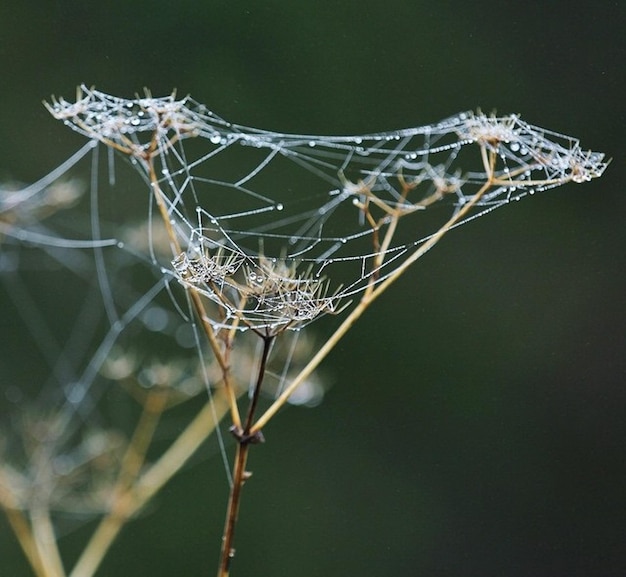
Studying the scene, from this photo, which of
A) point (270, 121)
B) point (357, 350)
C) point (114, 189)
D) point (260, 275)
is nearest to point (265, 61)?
point (270, 121)

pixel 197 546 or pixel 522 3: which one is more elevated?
pixel 522 3

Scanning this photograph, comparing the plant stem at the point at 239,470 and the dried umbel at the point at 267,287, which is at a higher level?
the dried umbel at the point at 267,287

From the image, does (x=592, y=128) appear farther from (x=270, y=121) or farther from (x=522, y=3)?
(x=270, y=121)

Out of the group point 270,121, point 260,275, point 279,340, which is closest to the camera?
point 260,275

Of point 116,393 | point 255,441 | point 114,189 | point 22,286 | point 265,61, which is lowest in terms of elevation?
point 255,441

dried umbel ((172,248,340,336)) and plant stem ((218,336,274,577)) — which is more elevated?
dried umbel ((172,248,340,336))

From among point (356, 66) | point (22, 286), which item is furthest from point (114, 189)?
point (356, 66)

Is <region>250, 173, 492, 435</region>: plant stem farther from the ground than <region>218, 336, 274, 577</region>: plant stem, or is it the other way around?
<region>250, 173, 492, 435</region>: plant stem

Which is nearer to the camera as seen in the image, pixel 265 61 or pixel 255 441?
pixel 255 441

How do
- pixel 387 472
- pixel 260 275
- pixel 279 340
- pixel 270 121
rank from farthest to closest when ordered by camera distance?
pixel 387 472
pixel 270 121
pixel 279 340
pixel 260 275

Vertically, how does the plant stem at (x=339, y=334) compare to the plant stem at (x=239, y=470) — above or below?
above
